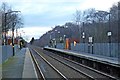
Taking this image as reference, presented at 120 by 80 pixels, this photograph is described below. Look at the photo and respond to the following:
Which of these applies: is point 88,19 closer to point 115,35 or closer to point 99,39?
point 99,39

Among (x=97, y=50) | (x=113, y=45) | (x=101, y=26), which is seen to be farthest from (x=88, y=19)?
(x=113, y=45)

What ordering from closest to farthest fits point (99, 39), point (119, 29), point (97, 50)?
point (97, 50) → point (119, 29) → point (99, 39)

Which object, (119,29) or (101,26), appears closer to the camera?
(119,29)

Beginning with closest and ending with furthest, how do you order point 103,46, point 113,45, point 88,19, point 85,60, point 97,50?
point 85,60, point 113,45, point 103,46, point 97,50, point 88,19

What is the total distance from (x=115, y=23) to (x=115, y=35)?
3.93 metres

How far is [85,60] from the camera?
132ft

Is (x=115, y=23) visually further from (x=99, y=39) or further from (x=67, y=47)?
(x=67, y=47)

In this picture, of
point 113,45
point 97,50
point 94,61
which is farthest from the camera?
point 97,50

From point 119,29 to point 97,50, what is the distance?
29.7 ft

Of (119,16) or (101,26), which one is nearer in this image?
(119,16)

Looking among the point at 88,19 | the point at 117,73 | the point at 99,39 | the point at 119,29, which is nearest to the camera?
the point at 117,73

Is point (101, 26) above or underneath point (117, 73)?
above

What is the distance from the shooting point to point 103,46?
5572 cm

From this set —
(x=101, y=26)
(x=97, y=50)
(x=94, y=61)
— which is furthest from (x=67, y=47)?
(x=94, y=61)
